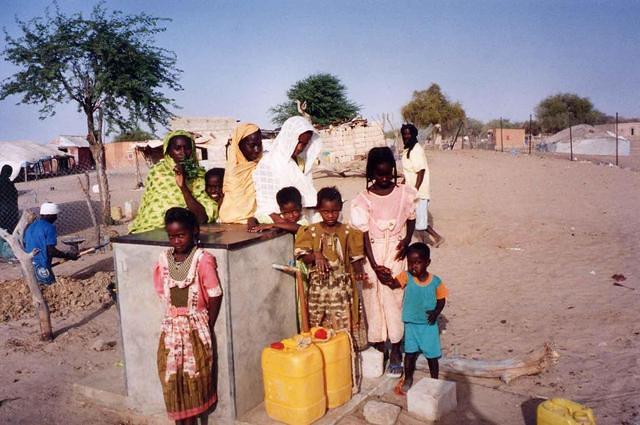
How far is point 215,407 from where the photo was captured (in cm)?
333

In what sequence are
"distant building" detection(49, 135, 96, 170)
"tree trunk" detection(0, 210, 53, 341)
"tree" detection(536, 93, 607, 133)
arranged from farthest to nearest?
"tree" detection(536, 93, 607, 133), "distant building" detection(49, 135, 96, 170), "tree trunk" detection(0, 210, 53, 341)

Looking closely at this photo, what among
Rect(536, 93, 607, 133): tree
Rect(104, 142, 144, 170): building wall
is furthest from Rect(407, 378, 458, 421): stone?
Rect(536, 93, 607, 133): tree

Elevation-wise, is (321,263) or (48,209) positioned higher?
(48,209)

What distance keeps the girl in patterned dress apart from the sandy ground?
0.99 m

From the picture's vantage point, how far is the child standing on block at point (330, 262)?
3.46m

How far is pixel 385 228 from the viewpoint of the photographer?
3.72m

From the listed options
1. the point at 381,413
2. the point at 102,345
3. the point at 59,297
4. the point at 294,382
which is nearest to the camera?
the point at 294,382

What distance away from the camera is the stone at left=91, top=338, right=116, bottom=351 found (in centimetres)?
550

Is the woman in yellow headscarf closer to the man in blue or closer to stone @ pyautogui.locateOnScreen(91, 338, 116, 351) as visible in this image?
stone @ pyautogui.locateOnScreen(91, 338, 116, 351)

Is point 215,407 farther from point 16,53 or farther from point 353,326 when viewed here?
point 16,53

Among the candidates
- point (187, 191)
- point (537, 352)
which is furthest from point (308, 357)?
point (537, 352)

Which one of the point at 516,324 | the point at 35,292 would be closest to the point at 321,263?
the point at 516,324

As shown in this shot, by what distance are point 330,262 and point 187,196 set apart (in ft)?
4.09

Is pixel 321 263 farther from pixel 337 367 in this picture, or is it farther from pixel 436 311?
pixel 436 311
